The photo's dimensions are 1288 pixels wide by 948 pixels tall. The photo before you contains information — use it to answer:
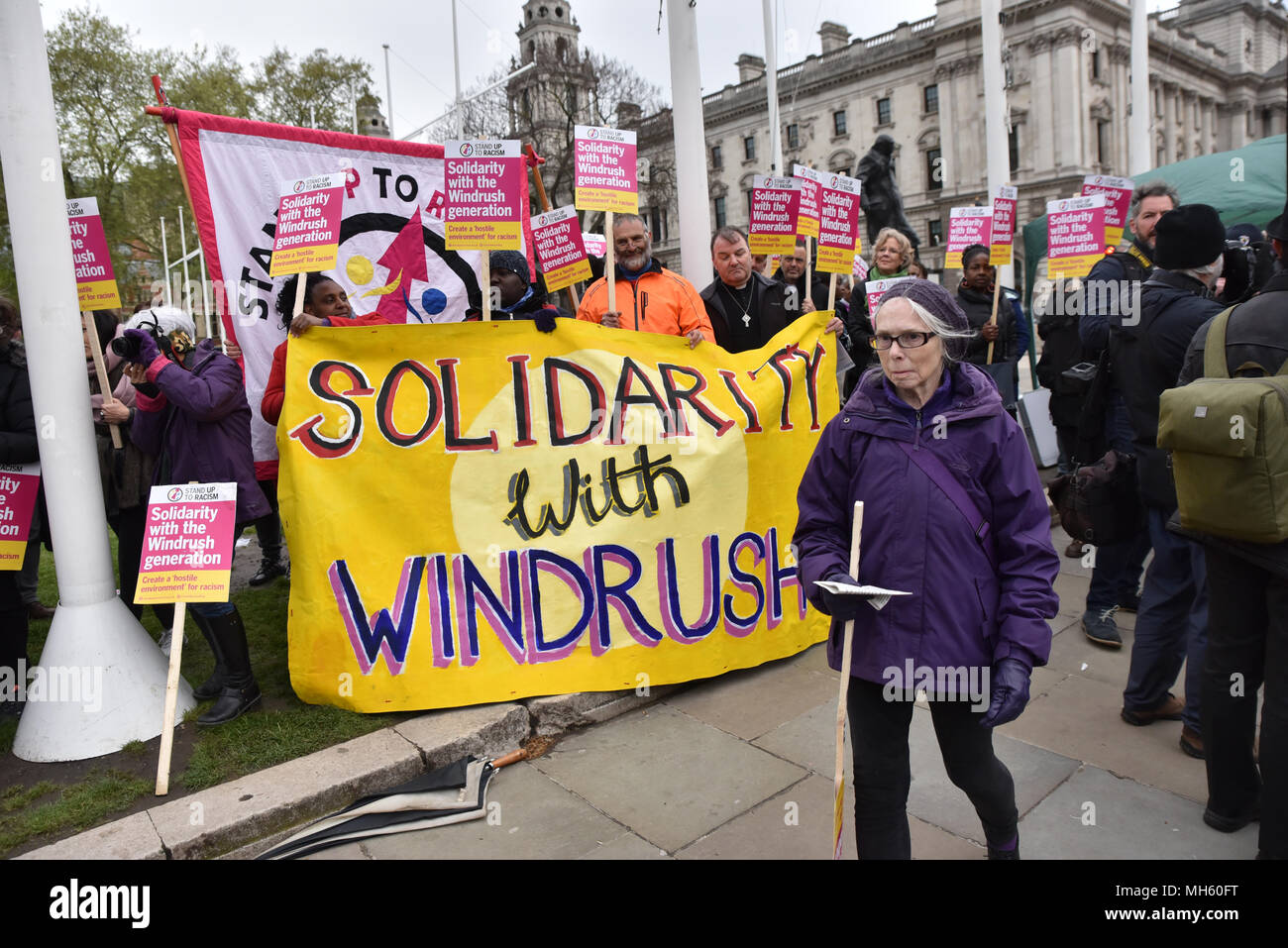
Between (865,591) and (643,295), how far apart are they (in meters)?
3.19

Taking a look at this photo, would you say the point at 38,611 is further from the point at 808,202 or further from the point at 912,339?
the point at 912,339

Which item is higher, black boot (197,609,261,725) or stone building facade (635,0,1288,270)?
stone building facade (635,0,1288,270)

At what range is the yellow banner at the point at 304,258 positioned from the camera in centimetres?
381

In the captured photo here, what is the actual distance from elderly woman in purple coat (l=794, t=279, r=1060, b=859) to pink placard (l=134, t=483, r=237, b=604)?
95.8 inches

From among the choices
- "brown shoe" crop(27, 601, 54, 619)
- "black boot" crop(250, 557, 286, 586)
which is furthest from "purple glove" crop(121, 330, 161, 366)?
"brown shoe" crop(27, 601, 54, 619)

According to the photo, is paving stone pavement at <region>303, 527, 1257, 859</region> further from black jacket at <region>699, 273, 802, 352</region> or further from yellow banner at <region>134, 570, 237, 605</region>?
black jacket at <region>699, 273, 802, 352</region>

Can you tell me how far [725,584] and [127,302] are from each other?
35.7 m

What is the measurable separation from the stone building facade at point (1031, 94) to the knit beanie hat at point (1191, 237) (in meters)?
38.5

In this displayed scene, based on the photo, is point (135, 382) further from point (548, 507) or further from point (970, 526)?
point (970, 526)

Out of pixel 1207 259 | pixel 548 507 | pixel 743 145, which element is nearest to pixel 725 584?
pixel 548 507

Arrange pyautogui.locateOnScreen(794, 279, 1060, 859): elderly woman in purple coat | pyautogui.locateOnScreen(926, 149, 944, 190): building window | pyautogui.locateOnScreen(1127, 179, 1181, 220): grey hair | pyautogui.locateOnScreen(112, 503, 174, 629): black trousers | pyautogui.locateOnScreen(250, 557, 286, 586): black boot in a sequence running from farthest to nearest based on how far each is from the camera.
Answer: pyautogui.locateOnScreen(926, 149, 944, 190): building window, pyautogui.locateOnScreen(250, 557, 286, 586): black boot, pyautogui.locateOnScreen(112, 503, 174, 629): black trousers, pyautogui.locateOnScreen(1127, 179, 1181, 220): grey hair, pyautogui.locateOnScreen(794, 279, 1060, 859): elderly woman in purple coat

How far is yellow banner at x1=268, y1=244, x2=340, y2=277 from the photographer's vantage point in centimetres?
381

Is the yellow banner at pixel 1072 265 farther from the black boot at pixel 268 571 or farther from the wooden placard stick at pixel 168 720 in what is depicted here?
the black boot at pixel 268 571

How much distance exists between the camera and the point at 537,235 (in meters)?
5.06
